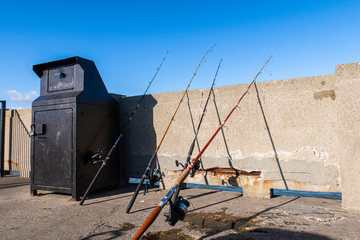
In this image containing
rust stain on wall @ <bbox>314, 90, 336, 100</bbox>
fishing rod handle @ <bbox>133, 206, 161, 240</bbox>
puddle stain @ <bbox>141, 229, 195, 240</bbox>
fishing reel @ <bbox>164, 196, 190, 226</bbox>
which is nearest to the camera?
fishing rod handle @ <bbox>133, 206, 161, 240</bbox>

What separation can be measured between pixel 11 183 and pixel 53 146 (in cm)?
262

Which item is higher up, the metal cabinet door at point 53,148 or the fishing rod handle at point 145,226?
the metal cabinet door at point 53,148

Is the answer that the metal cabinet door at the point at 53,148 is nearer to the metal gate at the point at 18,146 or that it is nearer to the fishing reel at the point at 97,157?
the fishing reel at the point at 97,157

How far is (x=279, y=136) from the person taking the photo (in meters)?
4.24

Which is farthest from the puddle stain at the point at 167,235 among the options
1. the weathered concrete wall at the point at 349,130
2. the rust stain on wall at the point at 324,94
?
the rust stain on wall at the point at 324,94

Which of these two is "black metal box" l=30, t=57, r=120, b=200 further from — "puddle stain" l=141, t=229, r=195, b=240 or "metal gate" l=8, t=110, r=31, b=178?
"metal gate" l=8, t=110, r=31, b=178

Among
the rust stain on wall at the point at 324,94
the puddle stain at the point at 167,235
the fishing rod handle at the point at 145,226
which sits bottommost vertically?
the puddle stain at the point at 167,235

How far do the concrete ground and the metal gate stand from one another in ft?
9.47

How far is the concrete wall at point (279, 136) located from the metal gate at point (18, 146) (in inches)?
164

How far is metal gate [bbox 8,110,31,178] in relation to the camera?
7.16 m

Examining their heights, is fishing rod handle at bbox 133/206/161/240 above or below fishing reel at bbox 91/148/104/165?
below

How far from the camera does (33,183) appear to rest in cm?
478

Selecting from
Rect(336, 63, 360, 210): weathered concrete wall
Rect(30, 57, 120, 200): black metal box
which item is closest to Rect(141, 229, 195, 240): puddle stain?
Rect(30, 57, 120, 200): black metal box

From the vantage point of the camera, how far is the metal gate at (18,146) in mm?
7164
